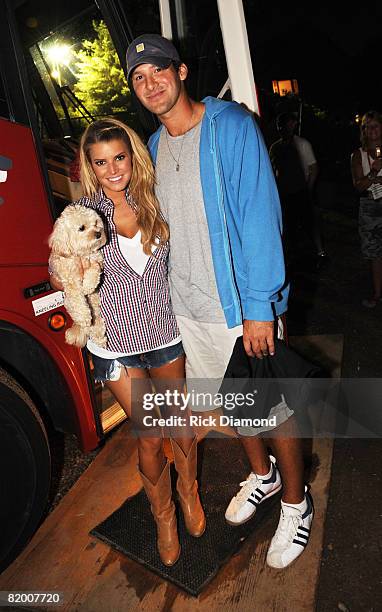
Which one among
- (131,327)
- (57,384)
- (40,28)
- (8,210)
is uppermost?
(40,28)

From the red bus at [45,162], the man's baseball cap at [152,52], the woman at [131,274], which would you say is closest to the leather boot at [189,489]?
the woman at [131,274]

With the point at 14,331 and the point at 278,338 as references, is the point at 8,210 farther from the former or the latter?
the point at 278,338

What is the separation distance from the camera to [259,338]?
1.89 m

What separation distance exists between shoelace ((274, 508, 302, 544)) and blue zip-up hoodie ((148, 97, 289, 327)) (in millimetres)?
969

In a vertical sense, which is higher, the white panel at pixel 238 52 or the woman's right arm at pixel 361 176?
the white panel at pixel 238 52

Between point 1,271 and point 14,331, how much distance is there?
11.5 inches

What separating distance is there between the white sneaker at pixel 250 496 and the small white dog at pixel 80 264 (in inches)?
44.9

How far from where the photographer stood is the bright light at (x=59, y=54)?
2.80m

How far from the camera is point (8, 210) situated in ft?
6.53

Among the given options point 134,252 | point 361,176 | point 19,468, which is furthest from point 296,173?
point 19,468

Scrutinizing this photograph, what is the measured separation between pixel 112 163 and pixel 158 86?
34 cm

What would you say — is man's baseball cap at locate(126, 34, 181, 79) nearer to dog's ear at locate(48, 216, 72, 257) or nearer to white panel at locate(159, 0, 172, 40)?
dog's ear at locate(48, 216, 72, 257)

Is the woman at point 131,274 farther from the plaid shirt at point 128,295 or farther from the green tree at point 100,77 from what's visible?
the green tree at point 100,77

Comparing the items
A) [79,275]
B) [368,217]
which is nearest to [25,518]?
[79,275]
